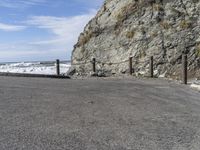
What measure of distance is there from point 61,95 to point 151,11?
16.2 m

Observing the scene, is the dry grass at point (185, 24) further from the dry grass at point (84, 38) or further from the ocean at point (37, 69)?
the ocean at point (37, 69)

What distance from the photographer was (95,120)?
9.27 m

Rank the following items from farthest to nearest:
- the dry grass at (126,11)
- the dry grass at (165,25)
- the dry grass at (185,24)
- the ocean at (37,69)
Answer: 1. the ocean at (37,69)
2. the dry grass at (126,11)
3. the dry grass at (165,25)
4. the dry grass at (185,24)

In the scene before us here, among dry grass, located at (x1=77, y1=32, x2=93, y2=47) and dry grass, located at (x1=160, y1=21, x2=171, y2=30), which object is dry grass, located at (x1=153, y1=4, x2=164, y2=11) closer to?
dry grass, located at (x1=160, y1=21, x2=171, y2=30)

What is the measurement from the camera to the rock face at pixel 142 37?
24.6 metres

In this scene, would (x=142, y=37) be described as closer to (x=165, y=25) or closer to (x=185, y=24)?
(x=165, y=25)

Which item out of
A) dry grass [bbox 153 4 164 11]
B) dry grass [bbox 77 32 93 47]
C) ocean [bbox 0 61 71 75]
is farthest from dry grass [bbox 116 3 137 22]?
ocean [bbox 0 61 71 75]

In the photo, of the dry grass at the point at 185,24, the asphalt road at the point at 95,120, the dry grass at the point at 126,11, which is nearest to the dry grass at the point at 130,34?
the dry grass at the point at 126,11

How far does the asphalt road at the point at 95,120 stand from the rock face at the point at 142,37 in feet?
35.1

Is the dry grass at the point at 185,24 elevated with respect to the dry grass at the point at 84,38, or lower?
elevated

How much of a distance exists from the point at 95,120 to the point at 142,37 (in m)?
17.8

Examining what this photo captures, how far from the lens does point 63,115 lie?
9.68 metres

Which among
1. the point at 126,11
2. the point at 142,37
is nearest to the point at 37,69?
the point at 126,11

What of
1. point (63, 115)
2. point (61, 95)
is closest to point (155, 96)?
point (61, 95)
